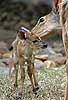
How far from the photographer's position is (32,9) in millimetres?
18297

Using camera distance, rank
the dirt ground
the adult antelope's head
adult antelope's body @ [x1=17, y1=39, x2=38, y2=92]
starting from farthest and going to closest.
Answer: the adult antelope's head, adult antelope's body @ [x1=17, y1=39, x2=38, y2=92], the dirt ground

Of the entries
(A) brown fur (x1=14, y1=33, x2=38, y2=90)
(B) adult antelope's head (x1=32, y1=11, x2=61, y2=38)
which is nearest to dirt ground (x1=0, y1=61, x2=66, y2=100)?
(A) brown fur (x1=14, y1=33, x2=38, y2=90)

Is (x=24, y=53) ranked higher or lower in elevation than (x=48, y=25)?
lower

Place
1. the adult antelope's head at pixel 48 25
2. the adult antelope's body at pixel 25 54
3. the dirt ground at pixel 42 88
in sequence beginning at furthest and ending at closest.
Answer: the adult antelope's head at pixel 48 25 → the adult antelope's body at pixel 25 54 → the dirt ground at pixel 42 88

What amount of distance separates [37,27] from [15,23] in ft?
31.9

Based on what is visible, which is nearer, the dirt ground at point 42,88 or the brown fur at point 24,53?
the dirt ground at point 42,88

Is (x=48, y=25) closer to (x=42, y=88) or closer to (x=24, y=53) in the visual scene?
(x=24, y=53)

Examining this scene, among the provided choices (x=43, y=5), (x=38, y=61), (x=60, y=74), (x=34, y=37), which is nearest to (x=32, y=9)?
(x=43, y=5)

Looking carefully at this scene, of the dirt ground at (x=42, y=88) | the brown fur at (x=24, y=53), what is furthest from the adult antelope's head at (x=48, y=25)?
→ the dirt ground at (x=42, y=88)

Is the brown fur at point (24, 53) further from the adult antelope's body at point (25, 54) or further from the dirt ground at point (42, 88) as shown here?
the dirt ground at point (42, 88)

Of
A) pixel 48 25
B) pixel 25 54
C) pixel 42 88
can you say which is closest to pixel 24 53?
pixel 25 54

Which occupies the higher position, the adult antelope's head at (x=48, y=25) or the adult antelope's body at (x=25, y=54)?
the adult antelope's head at (x=48, y=25)

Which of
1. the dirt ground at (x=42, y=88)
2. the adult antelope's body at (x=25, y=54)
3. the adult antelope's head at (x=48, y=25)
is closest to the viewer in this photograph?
the dirt ground at (x=42, y=88)

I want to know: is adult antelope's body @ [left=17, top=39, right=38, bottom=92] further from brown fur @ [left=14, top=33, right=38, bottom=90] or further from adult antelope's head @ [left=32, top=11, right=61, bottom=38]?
adult antelope's head @ [left=32, top=11, right=61, bottom=38]
